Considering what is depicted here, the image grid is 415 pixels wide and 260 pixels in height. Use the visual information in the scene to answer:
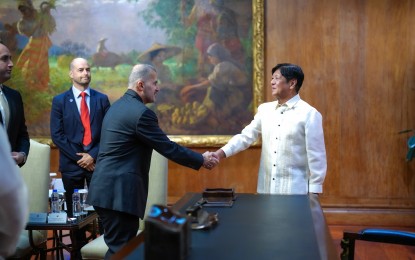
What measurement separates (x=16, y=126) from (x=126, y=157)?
103 centimetres

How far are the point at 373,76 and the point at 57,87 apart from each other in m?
3.49

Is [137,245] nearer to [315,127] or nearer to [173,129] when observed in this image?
[315,127]

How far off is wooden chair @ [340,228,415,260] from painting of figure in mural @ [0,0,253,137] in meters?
3.75

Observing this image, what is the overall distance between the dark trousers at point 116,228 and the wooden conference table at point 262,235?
0.45 meters

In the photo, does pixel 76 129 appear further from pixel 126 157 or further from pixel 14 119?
pixel 126 157

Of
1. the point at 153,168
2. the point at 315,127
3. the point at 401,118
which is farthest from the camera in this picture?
the point at 401,118

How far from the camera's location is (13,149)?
13.5ft

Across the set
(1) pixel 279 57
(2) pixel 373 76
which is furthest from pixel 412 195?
(1) pixel 279 57

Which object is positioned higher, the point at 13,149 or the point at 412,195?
the point at 13,149

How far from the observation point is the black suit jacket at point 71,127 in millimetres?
5250

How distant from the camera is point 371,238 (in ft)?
10.1

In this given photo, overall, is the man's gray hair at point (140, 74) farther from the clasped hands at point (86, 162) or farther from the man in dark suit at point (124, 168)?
the clasped hands at point (86, 162)

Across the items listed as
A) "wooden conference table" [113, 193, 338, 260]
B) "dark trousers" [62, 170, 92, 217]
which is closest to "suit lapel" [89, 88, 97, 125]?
"dark trousers" [62, 170, 92, 217]

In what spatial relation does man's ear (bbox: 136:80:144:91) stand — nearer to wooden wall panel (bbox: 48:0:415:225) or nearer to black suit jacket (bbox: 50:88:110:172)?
black suit jacket (bbox: 50:88:110:172)
